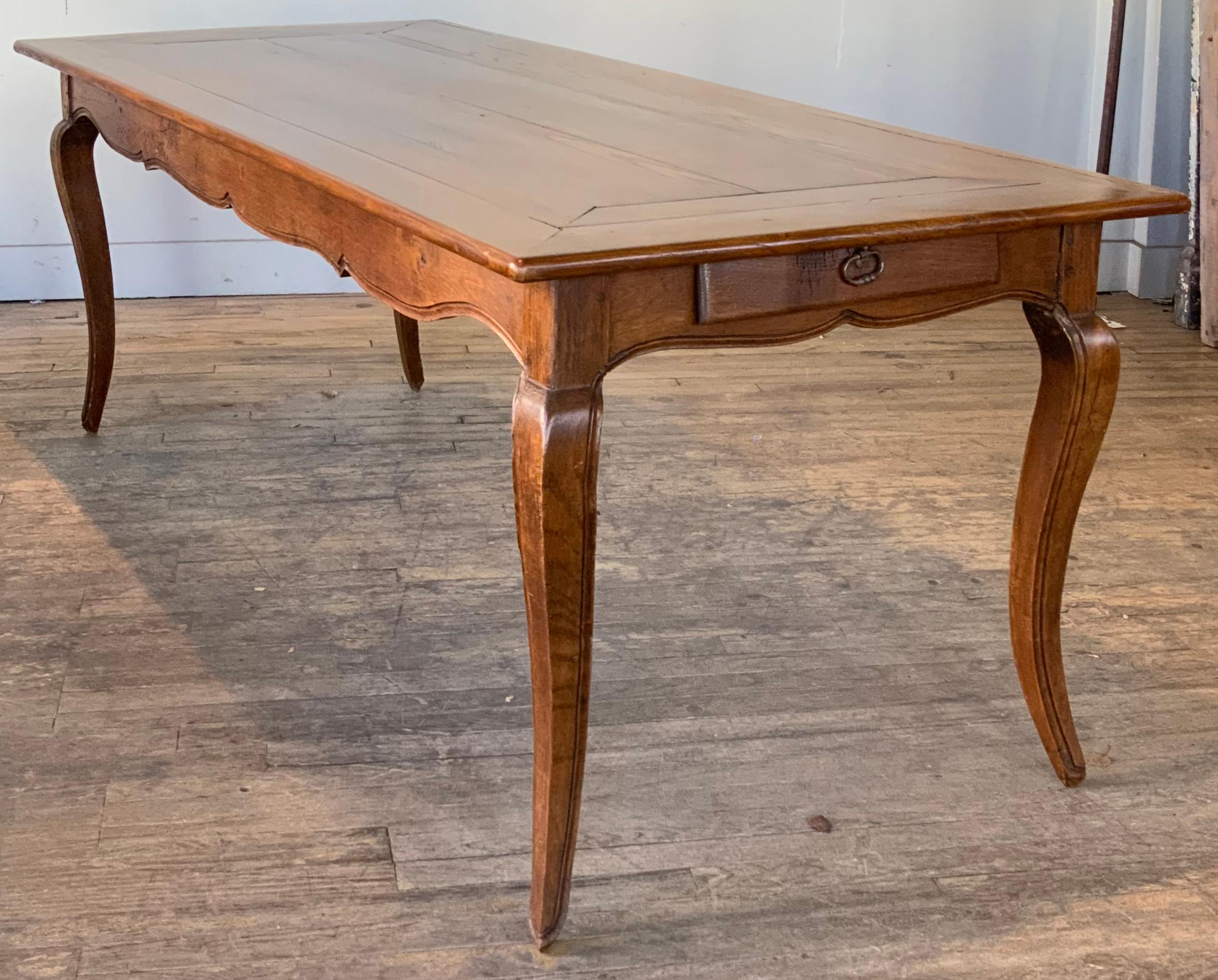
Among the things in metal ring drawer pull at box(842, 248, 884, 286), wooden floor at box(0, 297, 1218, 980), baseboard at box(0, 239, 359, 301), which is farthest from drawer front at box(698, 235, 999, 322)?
baseboard at box(0, 239, 359, 301)

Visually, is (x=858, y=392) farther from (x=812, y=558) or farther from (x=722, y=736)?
(x=722, y=736)

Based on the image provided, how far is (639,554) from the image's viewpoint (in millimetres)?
2213

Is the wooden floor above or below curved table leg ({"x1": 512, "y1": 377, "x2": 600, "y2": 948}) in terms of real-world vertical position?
below

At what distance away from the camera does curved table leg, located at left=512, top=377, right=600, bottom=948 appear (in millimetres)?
1192

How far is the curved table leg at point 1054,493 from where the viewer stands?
1447mm

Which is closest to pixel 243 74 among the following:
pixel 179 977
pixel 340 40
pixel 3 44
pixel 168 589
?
pixel 340 40

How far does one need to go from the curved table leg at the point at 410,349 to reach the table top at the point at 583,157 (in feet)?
2.11

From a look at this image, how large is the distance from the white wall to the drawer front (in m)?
2.41

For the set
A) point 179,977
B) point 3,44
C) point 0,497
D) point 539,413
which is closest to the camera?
point 539,413

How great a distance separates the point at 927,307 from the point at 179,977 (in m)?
0.97

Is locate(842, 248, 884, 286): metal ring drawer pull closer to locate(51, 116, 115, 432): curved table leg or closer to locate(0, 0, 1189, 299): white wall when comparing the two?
locate(51, 116, 115, 432): curved table leg

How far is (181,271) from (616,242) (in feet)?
8.85

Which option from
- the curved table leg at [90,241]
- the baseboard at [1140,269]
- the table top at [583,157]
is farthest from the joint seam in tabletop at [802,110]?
the baseboard at [1140,269]

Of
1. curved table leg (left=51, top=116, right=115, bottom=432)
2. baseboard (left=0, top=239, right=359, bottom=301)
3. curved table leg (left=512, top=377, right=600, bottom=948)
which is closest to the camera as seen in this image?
curved table leg (left=512, top=377, right=600, bottom=948)
